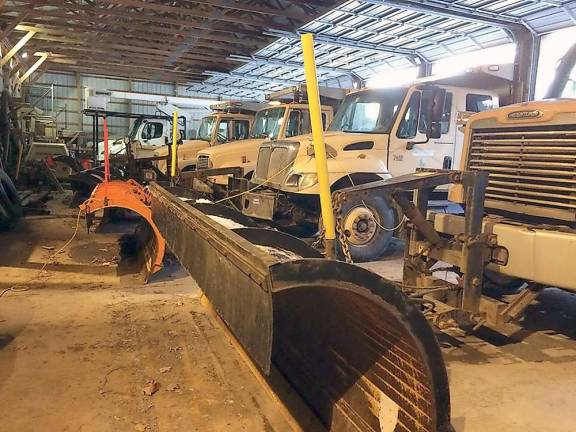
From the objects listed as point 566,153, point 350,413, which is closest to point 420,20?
point 566,153

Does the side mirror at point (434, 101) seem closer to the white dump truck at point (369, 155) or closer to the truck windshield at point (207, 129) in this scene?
the white dump truck at point (369, 155)

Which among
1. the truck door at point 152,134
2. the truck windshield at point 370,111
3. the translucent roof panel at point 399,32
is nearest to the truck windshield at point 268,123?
the truck windshield at point 370,111

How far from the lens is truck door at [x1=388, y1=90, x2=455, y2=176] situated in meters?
7.34

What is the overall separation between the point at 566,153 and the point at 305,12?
914 centimetres

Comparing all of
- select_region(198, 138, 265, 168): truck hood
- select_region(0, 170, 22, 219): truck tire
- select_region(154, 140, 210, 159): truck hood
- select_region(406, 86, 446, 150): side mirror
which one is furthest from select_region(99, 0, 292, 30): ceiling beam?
select_region(406, 86, 446, 150): side mirror

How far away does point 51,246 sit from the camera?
25.0 ft

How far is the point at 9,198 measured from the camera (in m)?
9.45

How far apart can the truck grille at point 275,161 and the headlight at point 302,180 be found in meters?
0.31

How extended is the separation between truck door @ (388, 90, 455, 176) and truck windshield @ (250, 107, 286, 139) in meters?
3.15

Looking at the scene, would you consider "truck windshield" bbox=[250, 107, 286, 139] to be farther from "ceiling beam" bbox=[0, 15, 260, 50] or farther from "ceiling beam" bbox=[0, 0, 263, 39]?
"ceiling beam" bbox=[0, 15, 260, 50]

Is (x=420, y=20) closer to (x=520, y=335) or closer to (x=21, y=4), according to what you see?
(x=520, y=335)

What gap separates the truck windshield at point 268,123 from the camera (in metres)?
10.1

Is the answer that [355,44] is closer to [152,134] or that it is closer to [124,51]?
[152,134]

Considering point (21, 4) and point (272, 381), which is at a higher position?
point (21, 4)
